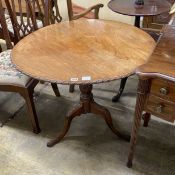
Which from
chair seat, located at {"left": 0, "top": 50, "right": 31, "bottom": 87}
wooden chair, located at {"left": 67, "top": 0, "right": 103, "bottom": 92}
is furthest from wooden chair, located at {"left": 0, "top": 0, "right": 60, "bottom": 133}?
wooden chair, located at {"left": 67, "top": 0, "right": 103, "bottom": 92}

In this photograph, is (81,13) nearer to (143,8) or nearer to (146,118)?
(143,8)

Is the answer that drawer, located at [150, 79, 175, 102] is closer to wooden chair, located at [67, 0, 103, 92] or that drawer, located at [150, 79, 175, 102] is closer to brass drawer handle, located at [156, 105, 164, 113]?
brass drawer handle, located at [156, 105, 164, 113]

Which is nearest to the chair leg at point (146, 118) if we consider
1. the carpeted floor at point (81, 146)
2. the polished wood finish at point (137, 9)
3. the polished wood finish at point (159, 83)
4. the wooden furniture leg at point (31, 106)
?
the carpeted floor at point (81, 146)

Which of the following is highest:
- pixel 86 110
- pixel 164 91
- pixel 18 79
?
pixel 164 91

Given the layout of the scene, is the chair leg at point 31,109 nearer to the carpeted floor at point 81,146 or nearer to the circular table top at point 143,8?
the carpeted floor at point 81,146

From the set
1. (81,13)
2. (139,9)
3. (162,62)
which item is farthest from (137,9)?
(162,62)

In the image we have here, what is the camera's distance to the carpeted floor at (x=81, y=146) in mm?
1587

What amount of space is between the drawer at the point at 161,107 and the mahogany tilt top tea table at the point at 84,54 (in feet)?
0.57

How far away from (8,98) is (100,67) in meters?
1.29

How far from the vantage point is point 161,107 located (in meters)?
1.14

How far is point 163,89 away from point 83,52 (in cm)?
53

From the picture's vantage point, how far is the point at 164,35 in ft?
4.33

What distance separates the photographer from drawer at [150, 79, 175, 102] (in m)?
1.06

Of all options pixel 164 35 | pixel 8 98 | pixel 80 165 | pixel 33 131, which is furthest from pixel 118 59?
pixel 8 98
